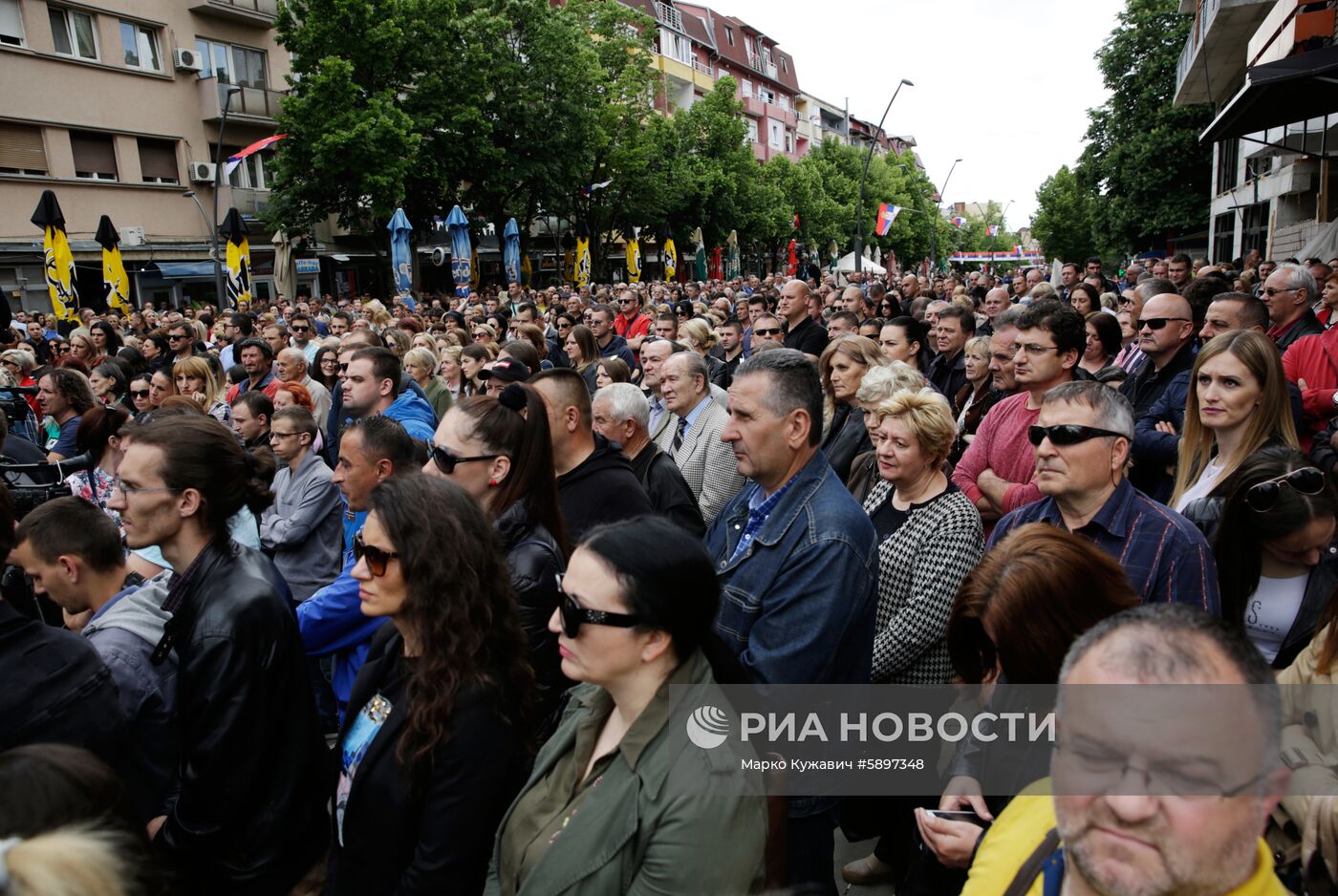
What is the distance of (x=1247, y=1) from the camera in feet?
67.1

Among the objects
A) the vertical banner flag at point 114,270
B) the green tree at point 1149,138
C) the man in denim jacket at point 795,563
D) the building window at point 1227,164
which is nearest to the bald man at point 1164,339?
the man in denim jacket at point 795,563

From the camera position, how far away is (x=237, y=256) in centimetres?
1633

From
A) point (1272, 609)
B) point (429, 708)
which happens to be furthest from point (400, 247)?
point (1272, 609)

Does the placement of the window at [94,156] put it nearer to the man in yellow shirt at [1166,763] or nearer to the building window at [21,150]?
the building window at [21,150]

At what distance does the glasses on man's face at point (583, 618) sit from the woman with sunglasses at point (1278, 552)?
207 cm

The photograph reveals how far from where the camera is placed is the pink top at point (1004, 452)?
3.89m

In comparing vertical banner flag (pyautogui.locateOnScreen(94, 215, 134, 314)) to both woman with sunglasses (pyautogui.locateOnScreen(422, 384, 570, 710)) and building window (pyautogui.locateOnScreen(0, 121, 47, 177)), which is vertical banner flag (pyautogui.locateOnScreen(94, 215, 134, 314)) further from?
woman with sunglasses (pyautogui.locateOnScreen(422, 384, 570, 710))

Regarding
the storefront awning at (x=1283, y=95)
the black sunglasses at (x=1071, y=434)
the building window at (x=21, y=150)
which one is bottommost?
the black sunglasses at (x=1071, y=434)

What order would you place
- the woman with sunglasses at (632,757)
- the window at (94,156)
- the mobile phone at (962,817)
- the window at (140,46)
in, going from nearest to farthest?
the woman with sunglasses at (632,757), the mobile phone at (962,817), the window at (94,156), the window at (140,46)

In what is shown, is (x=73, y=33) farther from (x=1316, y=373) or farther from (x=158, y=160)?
(x=1316, y=373)

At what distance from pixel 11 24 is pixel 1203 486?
31234mm

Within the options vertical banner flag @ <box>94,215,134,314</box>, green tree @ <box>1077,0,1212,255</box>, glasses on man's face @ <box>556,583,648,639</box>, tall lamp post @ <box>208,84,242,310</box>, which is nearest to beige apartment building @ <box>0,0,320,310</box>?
tall lamp post @ <box>208,84,242,310</box>

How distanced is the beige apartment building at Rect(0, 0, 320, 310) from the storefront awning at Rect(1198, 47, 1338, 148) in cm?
2595

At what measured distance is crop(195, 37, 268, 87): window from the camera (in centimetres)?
2905
